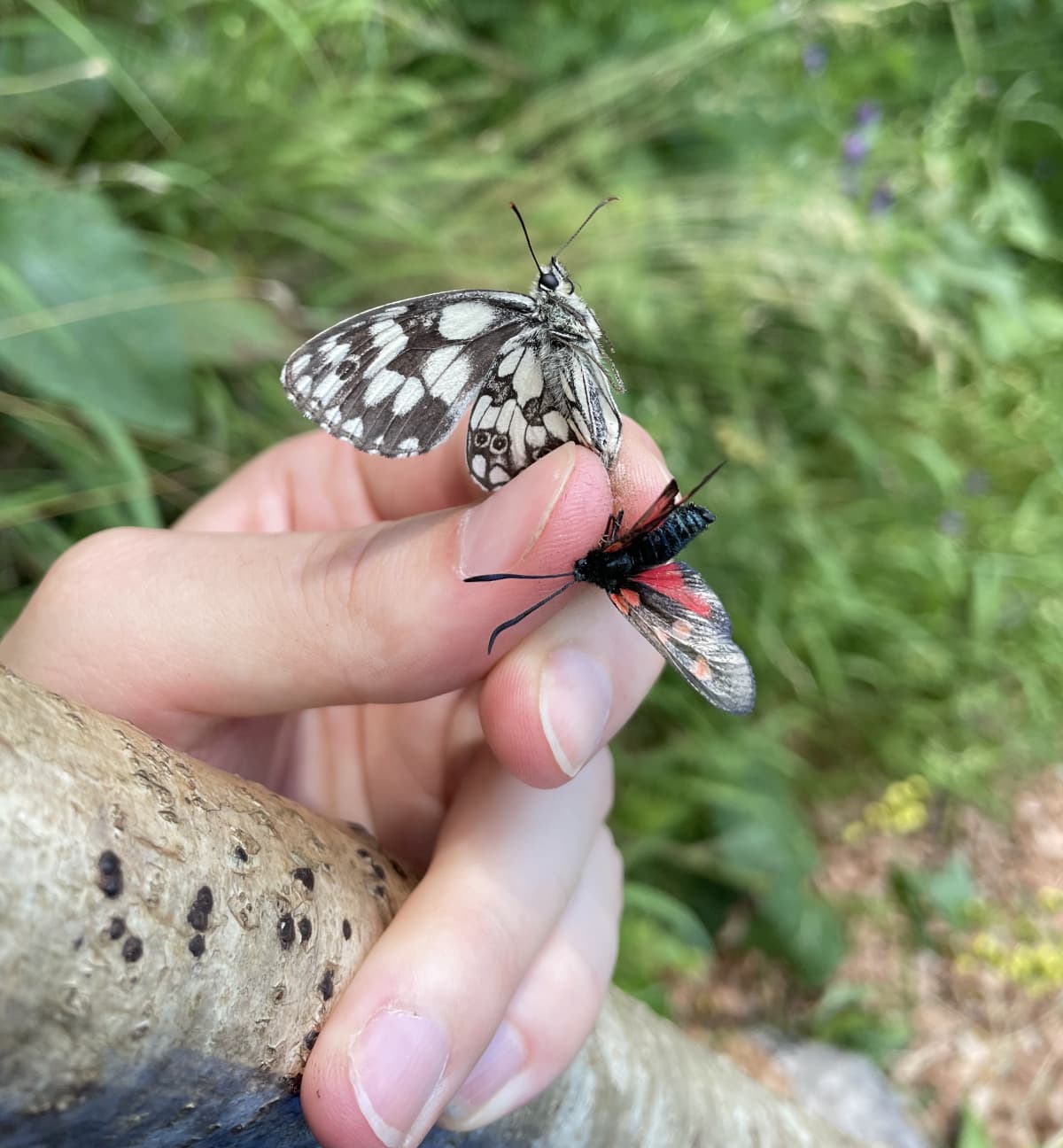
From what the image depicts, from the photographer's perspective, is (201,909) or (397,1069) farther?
(397,1069)

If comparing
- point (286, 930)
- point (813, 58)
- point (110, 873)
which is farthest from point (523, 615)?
point (813, 58)

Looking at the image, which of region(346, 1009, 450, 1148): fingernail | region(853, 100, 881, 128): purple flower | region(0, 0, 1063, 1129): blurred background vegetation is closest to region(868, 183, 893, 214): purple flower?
region(0, 0, 1063, 1129): blurred background vegetation

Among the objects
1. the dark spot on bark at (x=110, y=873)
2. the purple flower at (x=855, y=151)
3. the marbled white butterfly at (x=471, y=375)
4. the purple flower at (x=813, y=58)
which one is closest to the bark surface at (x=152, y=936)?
the dark spot on bark at (x=110, y=873)

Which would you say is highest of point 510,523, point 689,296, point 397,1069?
point 689,296

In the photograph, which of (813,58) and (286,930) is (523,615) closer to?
(286,930)

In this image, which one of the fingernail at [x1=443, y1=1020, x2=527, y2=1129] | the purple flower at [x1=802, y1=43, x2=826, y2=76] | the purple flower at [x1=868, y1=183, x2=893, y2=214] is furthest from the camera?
the purple flower at [x1=802, y1=43, x2=826, y2=76]

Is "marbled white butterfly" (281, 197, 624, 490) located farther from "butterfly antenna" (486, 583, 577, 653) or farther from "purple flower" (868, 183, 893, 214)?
"purple flower" (868, 183, 893, 214)

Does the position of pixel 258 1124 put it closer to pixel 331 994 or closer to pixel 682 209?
pixel 331 994
